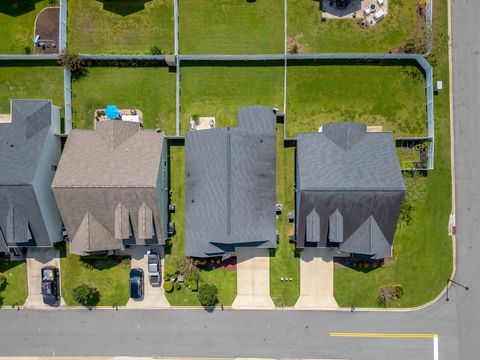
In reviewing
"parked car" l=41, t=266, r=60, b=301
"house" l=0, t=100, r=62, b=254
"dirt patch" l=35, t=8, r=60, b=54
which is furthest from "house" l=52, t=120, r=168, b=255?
"dirt patch" l=35, t=8, r=60, b=54

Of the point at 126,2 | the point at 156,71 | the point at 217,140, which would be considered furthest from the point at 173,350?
the point at 126,2

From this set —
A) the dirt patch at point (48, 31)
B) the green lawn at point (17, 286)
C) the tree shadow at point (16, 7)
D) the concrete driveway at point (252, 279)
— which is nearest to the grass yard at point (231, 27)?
the dirt patch at point (48, 31)

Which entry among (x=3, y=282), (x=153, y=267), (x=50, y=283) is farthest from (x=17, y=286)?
(x=153, y=267)

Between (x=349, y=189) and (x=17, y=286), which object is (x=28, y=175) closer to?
(x=17, y=286)

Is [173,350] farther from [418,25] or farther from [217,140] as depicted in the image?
[418,25]

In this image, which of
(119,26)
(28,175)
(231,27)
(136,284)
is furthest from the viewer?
(119,26)

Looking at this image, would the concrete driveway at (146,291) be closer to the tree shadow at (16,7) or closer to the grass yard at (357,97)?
the grass yard at (357,97)
